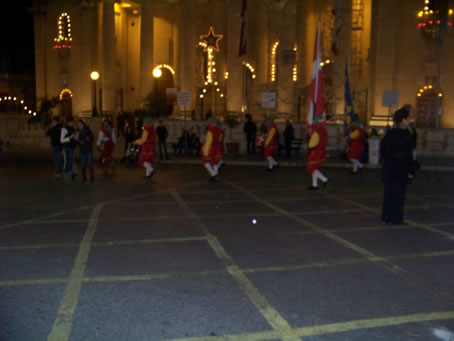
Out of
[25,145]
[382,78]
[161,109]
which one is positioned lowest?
[25,145]

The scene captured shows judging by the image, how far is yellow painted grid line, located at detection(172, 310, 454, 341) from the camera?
400cm

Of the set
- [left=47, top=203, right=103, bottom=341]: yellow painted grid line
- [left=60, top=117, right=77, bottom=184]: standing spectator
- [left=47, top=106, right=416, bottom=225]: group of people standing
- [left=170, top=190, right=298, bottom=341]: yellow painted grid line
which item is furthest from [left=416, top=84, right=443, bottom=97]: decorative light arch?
[left=47, top=203, right=103, bottom=341]: yellow painted grid line

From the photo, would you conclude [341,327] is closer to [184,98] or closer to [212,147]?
[212,147]

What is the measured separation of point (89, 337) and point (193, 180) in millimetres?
10865

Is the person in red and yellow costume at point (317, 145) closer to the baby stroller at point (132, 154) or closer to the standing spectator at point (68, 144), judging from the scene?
the standing spectator at point (68, 144)

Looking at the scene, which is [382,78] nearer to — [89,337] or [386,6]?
[386,6]

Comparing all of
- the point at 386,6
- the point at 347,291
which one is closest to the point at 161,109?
the point at 386,6

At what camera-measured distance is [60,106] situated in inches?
1326

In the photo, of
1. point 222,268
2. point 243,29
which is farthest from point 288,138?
point 222,268

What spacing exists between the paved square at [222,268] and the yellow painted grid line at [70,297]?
0.05 feet

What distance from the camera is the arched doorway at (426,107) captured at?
25.3 metres

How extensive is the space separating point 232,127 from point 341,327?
20539 millimetres

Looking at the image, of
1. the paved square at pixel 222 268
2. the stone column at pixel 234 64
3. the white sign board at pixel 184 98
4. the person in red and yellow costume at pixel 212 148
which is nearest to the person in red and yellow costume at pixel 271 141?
the person in red and yellow costume at pixel 212 148

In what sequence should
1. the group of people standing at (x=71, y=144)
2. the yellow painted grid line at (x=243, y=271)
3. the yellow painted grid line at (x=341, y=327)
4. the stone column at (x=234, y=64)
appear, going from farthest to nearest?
the stone column at (x=234, y=64) < the group of people standing at (x=71, y=144) < the yellow painted grid line at (x=243, y=271) < the yellow painted grid line at (x=341, y=327)
